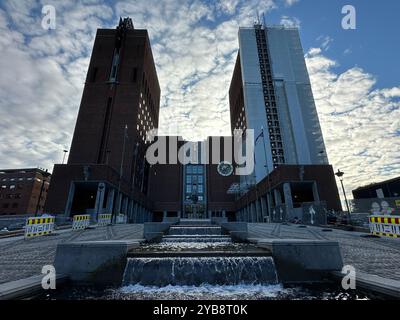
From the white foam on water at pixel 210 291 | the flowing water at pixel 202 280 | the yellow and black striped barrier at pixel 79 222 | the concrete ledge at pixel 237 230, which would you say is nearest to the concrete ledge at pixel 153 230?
the concrete ledge at pixel 237 230

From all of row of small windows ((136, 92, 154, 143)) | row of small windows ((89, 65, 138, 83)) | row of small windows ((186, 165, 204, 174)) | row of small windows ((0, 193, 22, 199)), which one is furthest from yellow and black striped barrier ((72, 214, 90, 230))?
row of small windows ((0, 193, 22, 199))

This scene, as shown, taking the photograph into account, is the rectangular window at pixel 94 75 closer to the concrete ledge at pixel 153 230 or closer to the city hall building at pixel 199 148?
the city hall building at pixel 199 148

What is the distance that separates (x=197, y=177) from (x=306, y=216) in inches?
1835

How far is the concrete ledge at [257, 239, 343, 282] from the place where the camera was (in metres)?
5.19

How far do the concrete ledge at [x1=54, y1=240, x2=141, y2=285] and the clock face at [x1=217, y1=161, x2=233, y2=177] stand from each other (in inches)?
2312

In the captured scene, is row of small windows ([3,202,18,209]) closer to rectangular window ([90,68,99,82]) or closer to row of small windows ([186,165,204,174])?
rectangular window ([90,68,99,82])

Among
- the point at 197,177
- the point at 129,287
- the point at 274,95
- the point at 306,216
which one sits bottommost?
the point at 129,287

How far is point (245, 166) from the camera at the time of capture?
56.9 metres

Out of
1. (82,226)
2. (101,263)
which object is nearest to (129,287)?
(101,263)

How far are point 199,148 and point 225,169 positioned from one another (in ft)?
39.3

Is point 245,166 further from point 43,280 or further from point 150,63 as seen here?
point 43,280

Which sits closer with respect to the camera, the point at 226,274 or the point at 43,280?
the point at 43,280

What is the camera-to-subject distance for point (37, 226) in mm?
12664
